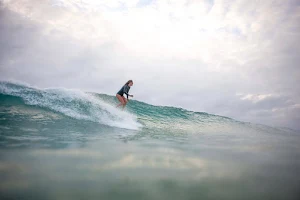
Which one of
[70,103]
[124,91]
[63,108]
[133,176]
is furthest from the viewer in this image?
[124,91]

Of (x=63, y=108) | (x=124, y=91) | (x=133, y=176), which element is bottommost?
(x=133, y=176)

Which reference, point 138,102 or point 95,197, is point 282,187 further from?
point 138,102

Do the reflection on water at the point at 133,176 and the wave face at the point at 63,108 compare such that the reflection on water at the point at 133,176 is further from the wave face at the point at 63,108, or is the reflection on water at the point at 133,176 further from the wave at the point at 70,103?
the wave at the point at 70,103

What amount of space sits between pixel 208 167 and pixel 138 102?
1183cm

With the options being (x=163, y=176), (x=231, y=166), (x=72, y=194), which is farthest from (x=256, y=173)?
(x=72, y=194)

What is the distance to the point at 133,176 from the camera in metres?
2.02

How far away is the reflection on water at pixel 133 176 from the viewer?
64.2 inches

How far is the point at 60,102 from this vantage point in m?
7.83

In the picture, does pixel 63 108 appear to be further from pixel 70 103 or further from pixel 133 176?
pixel 133 176

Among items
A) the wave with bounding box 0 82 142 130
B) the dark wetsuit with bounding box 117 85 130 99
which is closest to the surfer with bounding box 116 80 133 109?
the dark wetsuit with bounding box 117 85 130 99

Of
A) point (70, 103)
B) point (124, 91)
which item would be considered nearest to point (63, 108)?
point (70, 103)

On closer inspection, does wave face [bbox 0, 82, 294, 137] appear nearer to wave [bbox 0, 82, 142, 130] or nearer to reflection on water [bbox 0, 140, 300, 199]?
wave [bbox 0, 82, 142, 130]

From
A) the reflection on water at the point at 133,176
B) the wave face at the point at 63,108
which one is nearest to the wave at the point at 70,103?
the wave face at the point at 63,108

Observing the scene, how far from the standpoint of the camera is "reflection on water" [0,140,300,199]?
1.63m
